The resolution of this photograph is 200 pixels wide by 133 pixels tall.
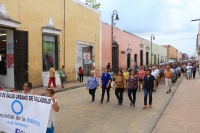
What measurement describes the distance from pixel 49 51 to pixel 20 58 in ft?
11.5

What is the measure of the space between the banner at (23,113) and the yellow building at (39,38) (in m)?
8.08

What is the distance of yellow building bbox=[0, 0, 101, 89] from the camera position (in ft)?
42.8

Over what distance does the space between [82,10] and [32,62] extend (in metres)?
8.37

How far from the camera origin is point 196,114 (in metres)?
7.76

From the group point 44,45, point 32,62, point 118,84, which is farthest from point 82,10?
point 118,84

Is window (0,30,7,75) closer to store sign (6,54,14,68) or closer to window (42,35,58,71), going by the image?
store sign (6,54,14,68)

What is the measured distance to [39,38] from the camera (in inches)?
594

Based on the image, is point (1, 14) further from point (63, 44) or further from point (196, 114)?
point (196, 114)

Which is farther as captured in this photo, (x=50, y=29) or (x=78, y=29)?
(x=78, y=29)

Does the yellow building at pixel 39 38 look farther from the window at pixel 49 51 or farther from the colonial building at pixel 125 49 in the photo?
the colonial building at pixel 125 49

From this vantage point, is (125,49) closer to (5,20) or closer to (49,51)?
(49,51)

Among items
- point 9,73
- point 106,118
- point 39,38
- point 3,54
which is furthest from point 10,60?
point 106,118

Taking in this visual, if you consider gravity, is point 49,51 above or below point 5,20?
below

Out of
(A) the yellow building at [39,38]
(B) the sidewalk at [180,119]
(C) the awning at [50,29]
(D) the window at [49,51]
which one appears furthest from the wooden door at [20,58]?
(B) the sidewalk at [180,119]
